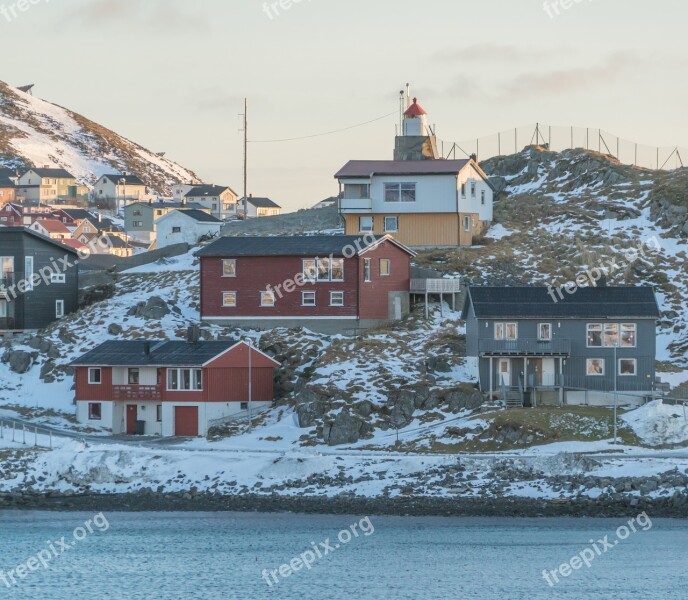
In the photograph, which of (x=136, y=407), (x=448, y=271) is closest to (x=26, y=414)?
(x=136, y=407)

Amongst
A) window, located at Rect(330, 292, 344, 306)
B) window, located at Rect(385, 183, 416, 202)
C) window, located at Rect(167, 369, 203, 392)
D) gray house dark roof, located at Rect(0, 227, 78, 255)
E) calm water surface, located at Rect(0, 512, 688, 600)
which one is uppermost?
window, located at Rect(385, 183, 416, 202)

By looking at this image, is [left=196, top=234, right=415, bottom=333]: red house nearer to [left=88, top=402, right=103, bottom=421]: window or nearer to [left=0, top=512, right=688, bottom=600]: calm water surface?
[left=88, top=402, right=103, bottom=421]: window

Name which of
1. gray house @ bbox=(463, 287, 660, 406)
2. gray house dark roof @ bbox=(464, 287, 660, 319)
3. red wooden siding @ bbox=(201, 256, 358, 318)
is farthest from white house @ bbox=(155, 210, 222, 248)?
gray house @ bbox=(463, 287, 660, 406)

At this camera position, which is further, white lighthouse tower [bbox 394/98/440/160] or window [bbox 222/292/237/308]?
white lighthouse tower [bbox 394/98/440/160]

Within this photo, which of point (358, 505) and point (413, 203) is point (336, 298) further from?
point (358, 505)

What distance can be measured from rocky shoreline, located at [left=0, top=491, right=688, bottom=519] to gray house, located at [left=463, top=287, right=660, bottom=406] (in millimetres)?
12907

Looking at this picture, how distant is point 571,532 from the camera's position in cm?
5500

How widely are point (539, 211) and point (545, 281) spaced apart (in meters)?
14.8

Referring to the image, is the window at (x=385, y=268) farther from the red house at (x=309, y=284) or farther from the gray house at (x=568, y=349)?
the gray house at (x=568, y=349)

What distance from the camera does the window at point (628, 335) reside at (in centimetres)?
7100

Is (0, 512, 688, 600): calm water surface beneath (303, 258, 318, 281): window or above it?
beneath

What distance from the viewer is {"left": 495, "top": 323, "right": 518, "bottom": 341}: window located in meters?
71.1

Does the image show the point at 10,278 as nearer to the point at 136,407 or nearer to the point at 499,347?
the point at 136,407

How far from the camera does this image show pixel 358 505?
58.8 metres
